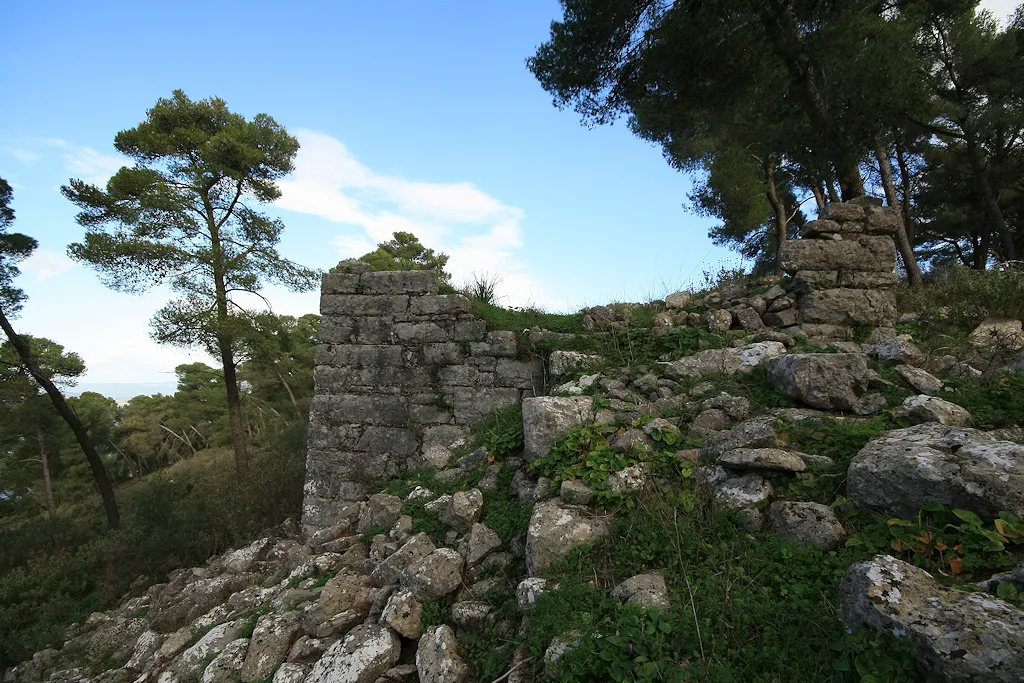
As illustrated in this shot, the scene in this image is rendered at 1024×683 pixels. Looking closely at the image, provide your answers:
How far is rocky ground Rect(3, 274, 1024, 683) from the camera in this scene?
2.10m

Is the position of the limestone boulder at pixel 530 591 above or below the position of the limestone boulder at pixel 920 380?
below

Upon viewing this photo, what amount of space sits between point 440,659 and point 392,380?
376cm

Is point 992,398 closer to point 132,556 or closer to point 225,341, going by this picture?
point 132,556

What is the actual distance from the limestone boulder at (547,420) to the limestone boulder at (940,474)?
6.44 ft

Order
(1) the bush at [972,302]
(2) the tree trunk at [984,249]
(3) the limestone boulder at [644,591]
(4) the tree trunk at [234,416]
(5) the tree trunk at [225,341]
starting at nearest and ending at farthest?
(3) the limestone boulder at [644,591]
(1) the bush at [972,302]
(5) the tree trunk at [225,341]
(4) the tree trunk at [234,416]
(2) the tree trunk at [984,249]

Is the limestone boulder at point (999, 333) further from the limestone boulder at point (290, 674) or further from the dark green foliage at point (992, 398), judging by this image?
the limestone boulder at point (290, 674)

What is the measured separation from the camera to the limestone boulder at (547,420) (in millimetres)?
3902

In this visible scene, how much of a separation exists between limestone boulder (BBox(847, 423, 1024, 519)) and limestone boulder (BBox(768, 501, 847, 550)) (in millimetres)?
203

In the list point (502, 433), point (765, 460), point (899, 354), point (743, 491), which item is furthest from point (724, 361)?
point (502, 433)

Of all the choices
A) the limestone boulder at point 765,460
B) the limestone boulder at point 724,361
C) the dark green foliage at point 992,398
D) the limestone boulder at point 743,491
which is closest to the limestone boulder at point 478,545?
the limestone boulder at point 743,491

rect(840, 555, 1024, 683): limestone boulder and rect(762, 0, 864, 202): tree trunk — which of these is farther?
rect(762, 0, 864, 202): tree trunk

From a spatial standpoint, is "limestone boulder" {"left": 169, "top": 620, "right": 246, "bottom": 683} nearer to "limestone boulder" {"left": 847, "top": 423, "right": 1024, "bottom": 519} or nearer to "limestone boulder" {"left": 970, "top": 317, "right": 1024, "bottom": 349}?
"limestone boulder" {"left": 847, "top": 423, "right": 1024, "bottom": 519}


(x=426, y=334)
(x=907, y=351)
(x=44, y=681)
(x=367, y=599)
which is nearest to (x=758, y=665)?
(x=367, y=599)

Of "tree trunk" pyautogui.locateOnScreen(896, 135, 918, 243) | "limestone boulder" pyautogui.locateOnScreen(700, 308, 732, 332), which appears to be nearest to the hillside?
"limestone boulder" pyautogui.locateOnScreen(700, 308, 732, 332)
